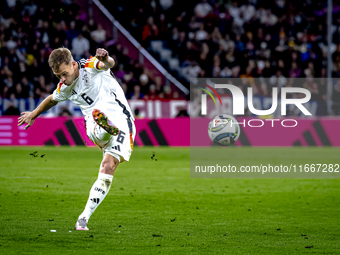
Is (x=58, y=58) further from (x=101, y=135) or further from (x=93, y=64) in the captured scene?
(x=101, y=135)

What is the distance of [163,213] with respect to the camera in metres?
7.14

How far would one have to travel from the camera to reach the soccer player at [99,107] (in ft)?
19.2

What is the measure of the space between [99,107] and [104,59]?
2.33 ft

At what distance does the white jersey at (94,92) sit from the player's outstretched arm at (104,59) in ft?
0.65

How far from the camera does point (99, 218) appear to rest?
6.70 meters

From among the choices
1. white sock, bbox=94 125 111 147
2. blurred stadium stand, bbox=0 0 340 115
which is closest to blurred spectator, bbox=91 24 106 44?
blurred stadium stand, bbox=0 0 340 115

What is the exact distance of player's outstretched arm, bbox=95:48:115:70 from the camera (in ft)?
18.1

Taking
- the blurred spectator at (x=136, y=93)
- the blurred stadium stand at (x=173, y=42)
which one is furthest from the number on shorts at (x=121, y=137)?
the blurred spectator at (x=136, y=93)

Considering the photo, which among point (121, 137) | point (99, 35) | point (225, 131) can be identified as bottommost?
point (225, 131)

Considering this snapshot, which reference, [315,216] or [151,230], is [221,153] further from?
[151,230]

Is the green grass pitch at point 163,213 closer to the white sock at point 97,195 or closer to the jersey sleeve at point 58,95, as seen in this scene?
the white sock at point 97,195

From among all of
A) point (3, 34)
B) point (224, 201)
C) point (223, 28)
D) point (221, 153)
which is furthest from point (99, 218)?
point (223, 28)

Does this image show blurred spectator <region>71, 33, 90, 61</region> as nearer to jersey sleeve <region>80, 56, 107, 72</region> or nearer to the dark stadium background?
the dark stadium background

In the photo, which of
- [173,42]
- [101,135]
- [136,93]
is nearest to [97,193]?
[101,135]
